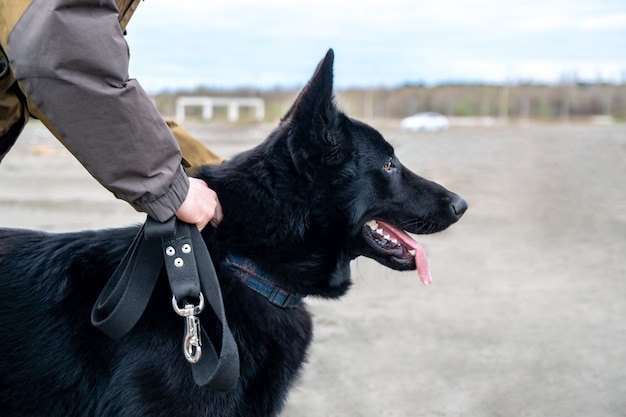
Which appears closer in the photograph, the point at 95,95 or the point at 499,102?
the point at 95,95

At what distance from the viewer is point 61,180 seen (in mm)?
12789

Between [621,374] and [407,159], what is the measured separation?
506 inches

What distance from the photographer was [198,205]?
2326 mm

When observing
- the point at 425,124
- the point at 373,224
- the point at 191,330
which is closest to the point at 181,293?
the point at 191,330

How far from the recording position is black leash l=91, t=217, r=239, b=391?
2279 millimetres

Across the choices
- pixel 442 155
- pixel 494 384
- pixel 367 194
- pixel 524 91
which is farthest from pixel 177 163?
pixel 524 91

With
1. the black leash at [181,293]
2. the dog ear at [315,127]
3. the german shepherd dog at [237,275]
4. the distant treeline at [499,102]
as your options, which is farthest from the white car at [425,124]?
the black leash at [181,293]

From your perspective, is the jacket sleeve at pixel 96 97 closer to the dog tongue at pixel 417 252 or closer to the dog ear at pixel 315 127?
the dog ear at pixel 315 127

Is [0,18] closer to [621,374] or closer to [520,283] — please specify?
[621,374]

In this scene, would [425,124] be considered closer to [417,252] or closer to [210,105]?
[210,105]

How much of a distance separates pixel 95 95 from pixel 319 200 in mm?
983

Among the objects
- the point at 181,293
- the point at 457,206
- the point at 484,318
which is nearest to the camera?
the point at 181,293

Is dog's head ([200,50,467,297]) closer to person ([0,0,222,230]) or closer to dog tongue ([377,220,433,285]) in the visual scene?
dog tongue ([377,220,433,285])

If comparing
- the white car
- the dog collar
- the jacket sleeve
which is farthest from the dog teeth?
the white car
